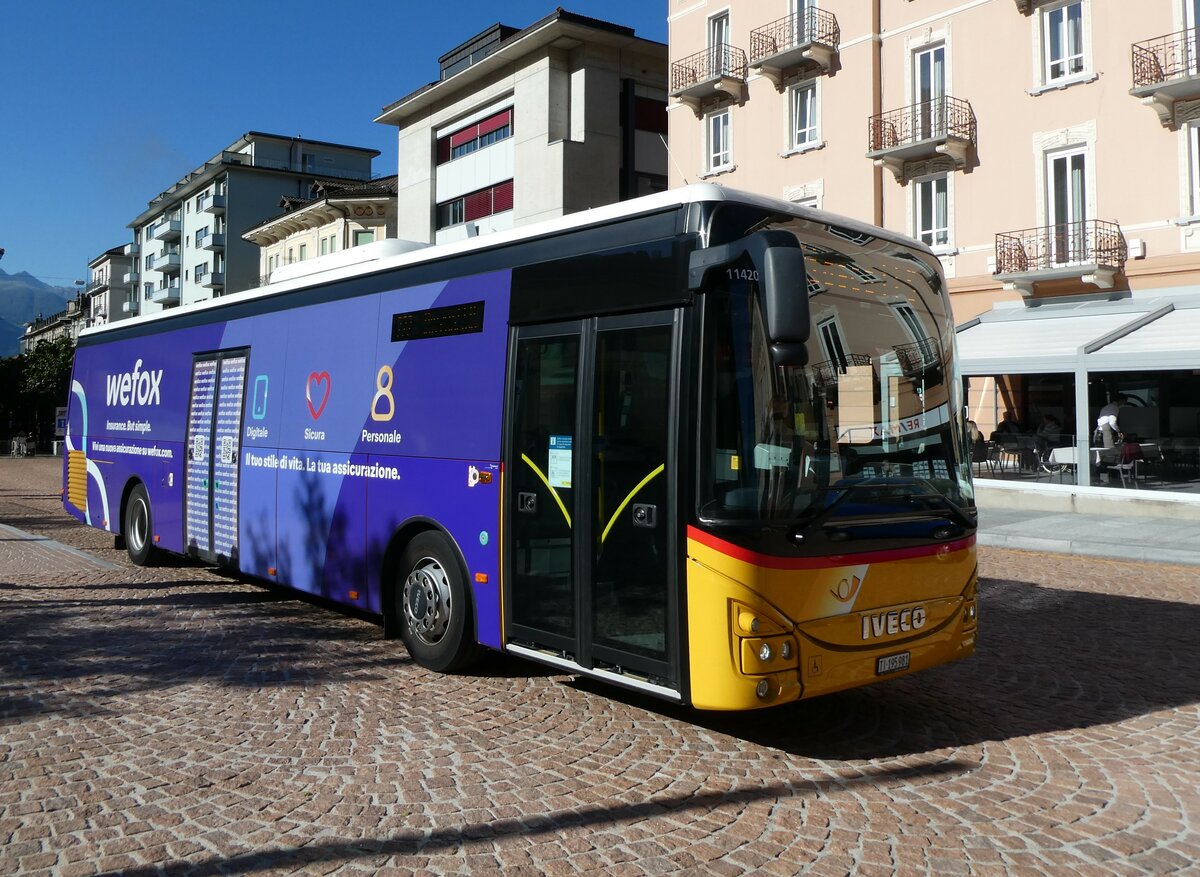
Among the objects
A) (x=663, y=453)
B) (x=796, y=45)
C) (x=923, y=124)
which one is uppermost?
(x=796, y=45)

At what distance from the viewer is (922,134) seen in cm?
2478

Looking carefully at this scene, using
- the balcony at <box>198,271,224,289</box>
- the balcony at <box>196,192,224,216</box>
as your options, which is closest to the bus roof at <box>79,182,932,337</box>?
the balcony at <box>198,271,224,289</box>

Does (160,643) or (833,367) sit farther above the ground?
(833,367)

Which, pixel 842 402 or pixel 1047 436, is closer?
pixel 842 402

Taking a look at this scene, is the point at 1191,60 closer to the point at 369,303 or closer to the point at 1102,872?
the point at 369,303

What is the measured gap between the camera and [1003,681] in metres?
6.74

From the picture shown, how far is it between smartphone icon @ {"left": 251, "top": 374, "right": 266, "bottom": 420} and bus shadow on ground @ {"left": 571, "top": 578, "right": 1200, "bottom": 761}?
4032 mm

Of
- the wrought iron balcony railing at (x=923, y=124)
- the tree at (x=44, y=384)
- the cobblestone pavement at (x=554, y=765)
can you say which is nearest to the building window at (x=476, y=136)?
the wrought iron balcony railing at (x=923, y=124)

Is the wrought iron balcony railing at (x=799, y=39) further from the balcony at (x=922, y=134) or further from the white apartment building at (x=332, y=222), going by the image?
the white apartment building at (x=332, y=222)

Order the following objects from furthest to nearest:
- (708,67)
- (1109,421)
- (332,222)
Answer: (332,222) → (708,67) → (1109,421)

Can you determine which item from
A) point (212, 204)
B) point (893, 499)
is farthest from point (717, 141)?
point (212, 204)

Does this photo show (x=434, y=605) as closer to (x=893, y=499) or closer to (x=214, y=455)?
(x=893, y=499)

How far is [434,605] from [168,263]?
282ft

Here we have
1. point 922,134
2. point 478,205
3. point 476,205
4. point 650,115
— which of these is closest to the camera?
point 922,134
